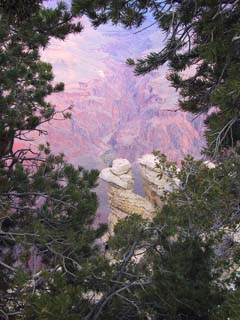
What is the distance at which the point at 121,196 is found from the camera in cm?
1692

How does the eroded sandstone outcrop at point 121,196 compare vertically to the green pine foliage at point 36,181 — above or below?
above

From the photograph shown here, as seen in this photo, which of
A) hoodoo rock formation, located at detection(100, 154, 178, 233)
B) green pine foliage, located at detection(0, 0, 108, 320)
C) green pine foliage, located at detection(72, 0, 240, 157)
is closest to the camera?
green pine foliage, located at detection(72, 0, 240, 157)

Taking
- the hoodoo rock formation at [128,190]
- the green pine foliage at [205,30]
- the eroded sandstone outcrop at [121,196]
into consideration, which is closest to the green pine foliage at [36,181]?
the green pine foliage at [205,30]

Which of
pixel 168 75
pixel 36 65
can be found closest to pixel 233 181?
pixel 168 75

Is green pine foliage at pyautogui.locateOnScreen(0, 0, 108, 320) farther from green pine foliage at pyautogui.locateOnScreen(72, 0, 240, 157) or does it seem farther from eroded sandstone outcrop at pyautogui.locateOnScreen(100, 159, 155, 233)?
eroded sandstone outcrop at pyautogui.locateOnScreen(100, 159, 155, 233)

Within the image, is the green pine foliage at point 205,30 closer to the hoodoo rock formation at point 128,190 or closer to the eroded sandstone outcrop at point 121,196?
the hoodoo rock formation at point 128,190

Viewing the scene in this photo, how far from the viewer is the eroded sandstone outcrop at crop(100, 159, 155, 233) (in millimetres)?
16656

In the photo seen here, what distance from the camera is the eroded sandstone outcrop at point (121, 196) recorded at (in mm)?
16656

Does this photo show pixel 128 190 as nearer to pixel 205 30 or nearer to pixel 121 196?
pixel 121 196

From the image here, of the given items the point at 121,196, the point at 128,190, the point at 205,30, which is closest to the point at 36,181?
the point at 205,30

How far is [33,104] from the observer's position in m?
7.06

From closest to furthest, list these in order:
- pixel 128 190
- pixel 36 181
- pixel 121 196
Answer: pixel 36 181 < pixel 121 196 < pixel 128 190

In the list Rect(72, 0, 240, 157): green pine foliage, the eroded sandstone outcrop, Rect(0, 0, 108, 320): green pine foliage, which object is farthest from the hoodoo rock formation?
Rect(72, 0, 240, 157): green pine foliage

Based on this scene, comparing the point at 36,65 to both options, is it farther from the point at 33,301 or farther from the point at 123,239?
the point at 33,301
